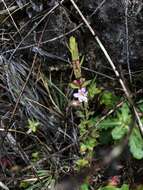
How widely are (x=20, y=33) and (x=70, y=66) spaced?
1.13 ft

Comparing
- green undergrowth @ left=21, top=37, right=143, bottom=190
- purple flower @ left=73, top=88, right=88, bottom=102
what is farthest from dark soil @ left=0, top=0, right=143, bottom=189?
purple flower @ left=73, top=88, right=88, bottom=102

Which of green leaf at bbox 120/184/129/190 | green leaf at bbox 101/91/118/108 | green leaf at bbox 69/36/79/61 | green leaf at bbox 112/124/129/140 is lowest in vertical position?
green leaf at bbox 120/184/129/190

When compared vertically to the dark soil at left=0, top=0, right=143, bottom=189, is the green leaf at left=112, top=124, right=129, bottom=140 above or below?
below

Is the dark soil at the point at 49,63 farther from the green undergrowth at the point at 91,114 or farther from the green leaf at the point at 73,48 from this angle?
the green leaf at the point at 73,48

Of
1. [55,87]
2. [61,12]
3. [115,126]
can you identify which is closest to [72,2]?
[61,12]

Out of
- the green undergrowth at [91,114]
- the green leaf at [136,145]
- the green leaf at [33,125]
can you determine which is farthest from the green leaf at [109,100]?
the green leaf at [33,125]

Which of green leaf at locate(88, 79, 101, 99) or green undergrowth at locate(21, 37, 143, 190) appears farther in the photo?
green leaf at locate(88, 79, 101, 99)

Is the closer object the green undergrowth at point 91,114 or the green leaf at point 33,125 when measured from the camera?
the green undergrowth at point 91,114

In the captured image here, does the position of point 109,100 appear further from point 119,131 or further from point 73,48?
point 73,48

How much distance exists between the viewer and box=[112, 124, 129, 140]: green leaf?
71.8 inches

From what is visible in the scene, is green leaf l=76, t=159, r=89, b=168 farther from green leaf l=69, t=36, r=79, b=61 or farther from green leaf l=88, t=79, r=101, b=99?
green leaf l=69, t=36, r=79, b=61

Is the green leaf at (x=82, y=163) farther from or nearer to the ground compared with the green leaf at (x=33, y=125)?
nearer to the ground

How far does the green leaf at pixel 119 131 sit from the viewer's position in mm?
1824

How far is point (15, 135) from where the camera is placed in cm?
204
